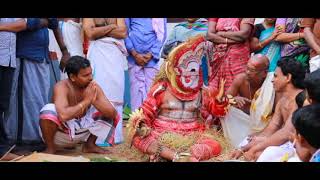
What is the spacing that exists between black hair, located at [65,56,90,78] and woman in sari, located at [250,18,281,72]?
4.73ft

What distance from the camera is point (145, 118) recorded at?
513 centimetres

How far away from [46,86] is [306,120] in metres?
2.36

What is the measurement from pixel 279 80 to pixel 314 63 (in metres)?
0.33

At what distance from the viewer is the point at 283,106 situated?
16.2ft

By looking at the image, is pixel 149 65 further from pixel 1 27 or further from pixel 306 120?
pixel 306 120

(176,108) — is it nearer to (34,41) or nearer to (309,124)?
(34,41)

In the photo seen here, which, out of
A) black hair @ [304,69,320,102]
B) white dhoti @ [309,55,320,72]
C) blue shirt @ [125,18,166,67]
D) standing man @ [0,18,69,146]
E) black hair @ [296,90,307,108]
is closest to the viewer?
black hair @ [304,69,320,102]

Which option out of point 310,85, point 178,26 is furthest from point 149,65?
point 310,85

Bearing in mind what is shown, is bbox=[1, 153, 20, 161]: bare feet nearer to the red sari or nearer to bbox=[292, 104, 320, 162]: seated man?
the red sari

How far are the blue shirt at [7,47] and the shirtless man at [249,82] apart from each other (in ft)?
6.08

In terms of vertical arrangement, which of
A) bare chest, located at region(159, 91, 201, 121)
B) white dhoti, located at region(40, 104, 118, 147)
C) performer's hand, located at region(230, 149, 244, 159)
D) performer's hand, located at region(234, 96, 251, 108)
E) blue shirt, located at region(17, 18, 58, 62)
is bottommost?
performer's hand, located at region(230, 149, 244, 159)

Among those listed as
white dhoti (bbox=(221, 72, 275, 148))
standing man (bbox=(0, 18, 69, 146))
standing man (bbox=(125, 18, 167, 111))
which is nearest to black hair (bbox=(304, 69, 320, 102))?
white dhoti (bbox=(221, 72, 275, 148))

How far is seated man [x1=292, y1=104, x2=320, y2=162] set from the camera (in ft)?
12.9

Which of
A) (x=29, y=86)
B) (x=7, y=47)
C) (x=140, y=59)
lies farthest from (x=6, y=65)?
(x=140, y=59)
